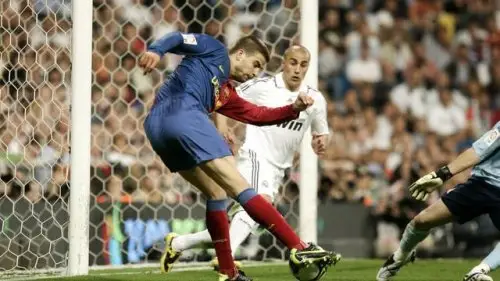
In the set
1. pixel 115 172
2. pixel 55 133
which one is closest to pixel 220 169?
pixel 55 133

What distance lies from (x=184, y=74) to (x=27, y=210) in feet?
8.20

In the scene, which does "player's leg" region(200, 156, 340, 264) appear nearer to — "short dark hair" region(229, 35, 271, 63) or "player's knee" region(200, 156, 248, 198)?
"player's knee" region(200, 156, 248, 198)

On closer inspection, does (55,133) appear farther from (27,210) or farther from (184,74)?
→ (184,74)

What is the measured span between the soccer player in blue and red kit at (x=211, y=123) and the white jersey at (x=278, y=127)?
1729 mm

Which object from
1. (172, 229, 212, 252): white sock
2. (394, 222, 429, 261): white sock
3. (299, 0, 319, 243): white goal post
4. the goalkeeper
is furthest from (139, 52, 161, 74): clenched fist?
(299, 0, 319, 243): white goal post

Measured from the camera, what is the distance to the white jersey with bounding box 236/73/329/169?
8.91 m

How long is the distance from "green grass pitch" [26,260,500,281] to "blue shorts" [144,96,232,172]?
5.47 feet

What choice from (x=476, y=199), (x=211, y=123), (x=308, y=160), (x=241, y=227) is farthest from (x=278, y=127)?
(x=211, y=123)

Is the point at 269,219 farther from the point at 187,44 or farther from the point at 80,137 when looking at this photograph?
the point at 80,137

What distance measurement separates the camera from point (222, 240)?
7.02m

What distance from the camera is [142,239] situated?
33.5 ft

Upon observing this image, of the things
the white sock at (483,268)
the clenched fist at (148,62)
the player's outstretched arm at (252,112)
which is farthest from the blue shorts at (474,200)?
the clenched fist at (148,62)

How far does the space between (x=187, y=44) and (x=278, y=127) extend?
7.62 feet

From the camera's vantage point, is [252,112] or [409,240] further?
[409,240]
